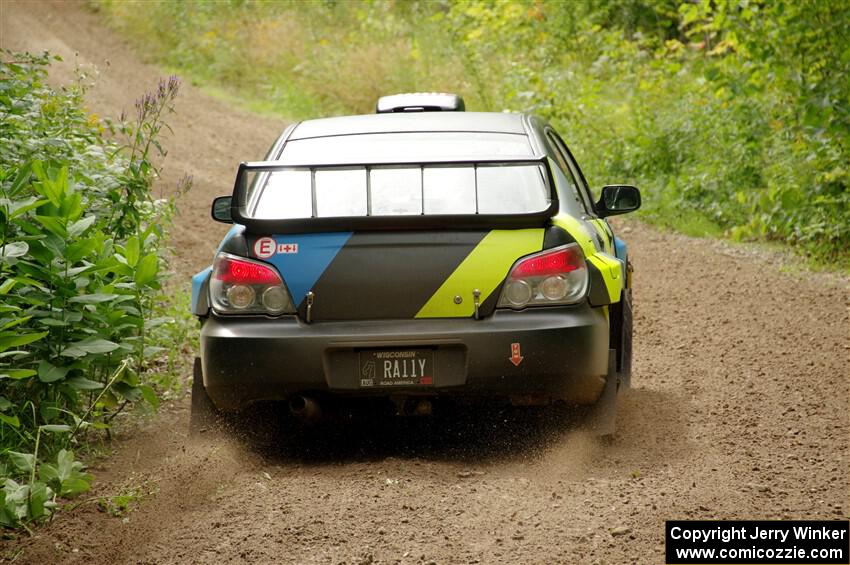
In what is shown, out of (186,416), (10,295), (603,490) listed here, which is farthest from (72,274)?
(603,490)

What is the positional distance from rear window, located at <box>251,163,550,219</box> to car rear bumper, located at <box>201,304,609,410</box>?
1.56 ft

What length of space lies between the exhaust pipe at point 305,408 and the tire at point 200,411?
1.49 feet

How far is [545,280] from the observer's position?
17.1 feet

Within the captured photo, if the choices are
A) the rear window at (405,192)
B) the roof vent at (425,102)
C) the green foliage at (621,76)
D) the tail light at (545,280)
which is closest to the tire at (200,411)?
the rear window at (405,192)

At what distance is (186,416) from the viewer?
22.9ft

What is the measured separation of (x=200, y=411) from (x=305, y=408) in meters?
0.61

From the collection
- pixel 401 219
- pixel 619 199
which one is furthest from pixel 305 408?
pixel 619 199

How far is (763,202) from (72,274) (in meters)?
7.82

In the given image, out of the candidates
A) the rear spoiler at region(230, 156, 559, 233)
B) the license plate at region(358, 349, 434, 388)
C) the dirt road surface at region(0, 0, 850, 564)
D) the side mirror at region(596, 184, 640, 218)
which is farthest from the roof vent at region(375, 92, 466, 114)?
the license plate at region(358, 349, 434, 388)

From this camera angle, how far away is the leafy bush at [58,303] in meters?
4.87

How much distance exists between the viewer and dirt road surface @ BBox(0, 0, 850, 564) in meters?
4.32

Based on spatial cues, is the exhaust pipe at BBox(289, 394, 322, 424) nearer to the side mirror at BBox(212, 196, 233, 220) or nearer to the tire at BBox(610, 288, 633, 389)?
the side mirror at BBox(212, 196, 233, 220)

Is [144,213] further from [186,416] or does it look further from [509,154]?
[509,154]

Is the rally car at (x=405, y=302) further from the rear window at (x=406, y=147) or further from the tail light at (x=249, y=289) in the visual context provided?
the rear window at (x=406, y=147)
